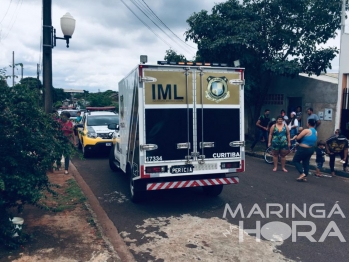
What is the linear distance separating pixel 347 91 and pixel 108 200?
32.0ft

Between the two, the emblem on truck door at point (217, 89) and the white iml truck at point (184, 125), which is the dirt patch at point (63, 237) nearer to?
the white iml truck at point (184, 125)

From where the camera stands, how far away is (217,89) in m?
6.57

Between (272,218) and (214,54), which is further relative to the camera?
(214,54)

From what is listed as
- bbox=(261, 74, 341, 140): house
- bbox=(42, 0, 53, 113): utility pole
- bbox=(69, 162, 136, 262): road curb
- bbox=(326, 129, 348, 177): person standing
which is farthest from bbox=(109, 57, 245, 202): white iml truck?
bbox=(261, 74, 341, 140): house

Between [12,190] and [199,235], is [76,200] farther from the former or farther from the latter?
[199,235]

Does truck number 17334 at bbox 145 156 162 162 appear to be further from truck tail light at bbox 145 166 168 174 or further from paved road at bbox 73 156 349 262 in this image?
paved road at bbox 73 156 349 262

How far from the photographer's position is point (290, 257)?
465cm

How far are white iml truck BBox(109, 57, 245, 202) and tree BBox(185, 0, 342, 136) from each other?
8451 millimetres

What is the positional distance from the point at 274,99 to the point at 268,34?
131 inches

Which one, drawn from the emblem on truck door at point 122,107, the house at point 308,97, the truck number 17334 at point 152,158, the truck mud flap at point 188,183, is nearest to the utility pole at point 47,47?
the emblem on truck door at point 122,107

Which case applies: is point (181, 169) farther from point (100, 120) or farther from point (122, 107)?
point (100, 120)

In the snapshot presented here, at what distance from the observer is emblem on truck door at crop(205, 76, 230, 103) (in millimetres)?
6512

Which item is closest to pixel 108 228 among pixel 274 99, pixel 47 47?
pixel 47 47

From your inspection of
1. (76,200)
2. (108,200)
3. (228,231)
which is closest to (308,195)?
(228,231)
